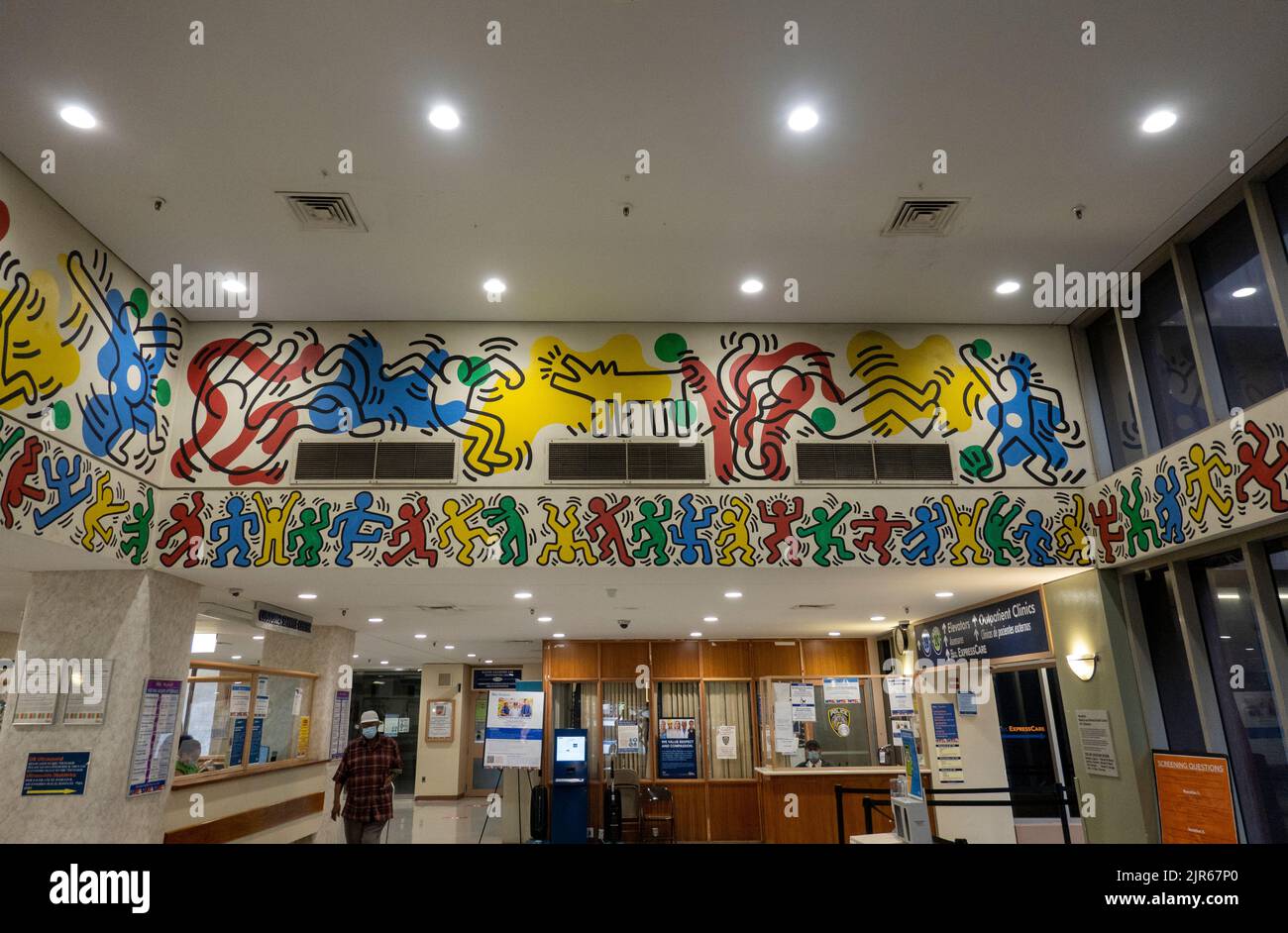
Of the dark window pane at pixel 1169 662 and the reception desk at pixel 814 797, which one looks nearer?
the dark window pane at pixel 1169 662

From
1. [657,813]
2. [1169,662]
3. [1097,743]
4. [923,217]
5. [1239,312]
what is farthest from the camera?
[657,813]

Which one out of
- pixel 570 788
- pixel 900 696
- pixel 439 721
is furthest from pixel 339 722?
pixel 439 721

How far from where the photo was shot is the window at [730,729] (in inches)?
424

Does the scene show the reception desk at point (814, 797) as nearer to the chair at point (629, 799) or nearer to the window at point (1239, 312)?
the chair at point (629, 799)

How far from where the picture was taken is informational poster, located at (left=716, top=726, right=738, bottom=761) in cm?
1081

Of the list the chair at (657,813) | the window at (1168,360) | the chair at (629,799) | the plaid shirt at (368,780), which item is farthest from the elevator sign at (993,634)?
the plaid shirt at (368,780)

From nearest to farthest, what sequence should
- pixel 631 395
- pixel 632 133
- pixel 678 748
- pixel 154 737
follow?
1. pixel 632 133
2. pixel 154 737
3. pixel 631 395
4. pixel 678 748

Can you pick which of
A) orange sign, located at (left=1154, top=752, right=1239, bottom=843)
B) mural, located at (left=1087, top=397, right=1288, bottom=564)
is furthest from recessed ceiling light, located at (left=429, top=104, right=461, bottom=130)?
orange sign, located at (left=1154, top=752, right=1239, bottom=843)

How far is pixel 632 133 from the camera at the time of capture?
4684 millimetres

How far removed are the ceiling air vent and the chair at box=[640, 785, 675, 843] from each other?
8.21 m

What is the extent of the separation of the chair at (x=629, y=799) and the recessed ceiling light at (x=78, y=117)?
902 cm

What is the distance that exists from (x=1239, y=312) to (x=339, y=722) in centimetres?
1020

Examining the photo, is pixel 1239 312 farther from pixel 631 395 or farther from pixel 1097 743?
pixel 631 395
